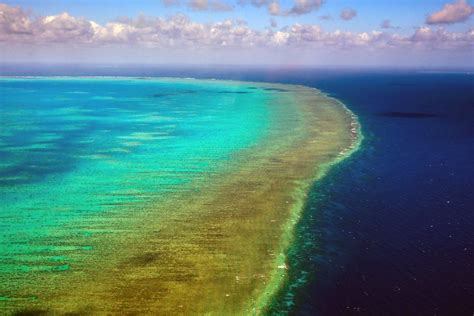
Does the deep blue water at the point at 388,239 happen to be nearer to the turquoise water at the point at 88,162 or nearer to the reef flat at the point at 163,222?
the reef flat at the point at 163,222

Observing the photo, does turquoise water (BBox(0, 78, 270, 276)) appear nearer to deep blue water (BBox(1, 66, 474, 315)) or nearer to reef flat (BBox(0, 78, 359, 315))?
reef flat (BBox(0, 78, 359, 315))

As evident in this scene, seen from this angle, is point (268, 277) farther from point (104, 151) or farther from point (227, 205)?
point (104, 151)

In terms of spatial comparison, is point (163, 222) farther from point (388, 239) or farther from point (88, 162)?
point (88, 162)

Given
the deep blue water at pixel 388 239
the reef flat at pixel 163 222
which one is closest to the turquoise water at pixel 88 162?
the reef flat at pixel 163 222

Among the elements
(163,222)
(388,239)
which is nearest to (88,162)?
(163,222)

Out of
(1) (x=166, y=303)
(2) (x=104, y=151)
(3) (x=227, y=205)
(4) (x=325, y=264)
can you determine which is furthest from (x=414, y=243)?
(2) (x=104, y=151)

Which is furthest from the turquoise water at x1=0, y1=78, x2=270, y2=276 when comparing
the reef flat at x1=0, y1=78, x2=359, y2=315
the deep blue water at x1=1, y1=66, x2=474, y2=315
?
the deep blue water at x1=1, y1=66, x2=474, y2=315
